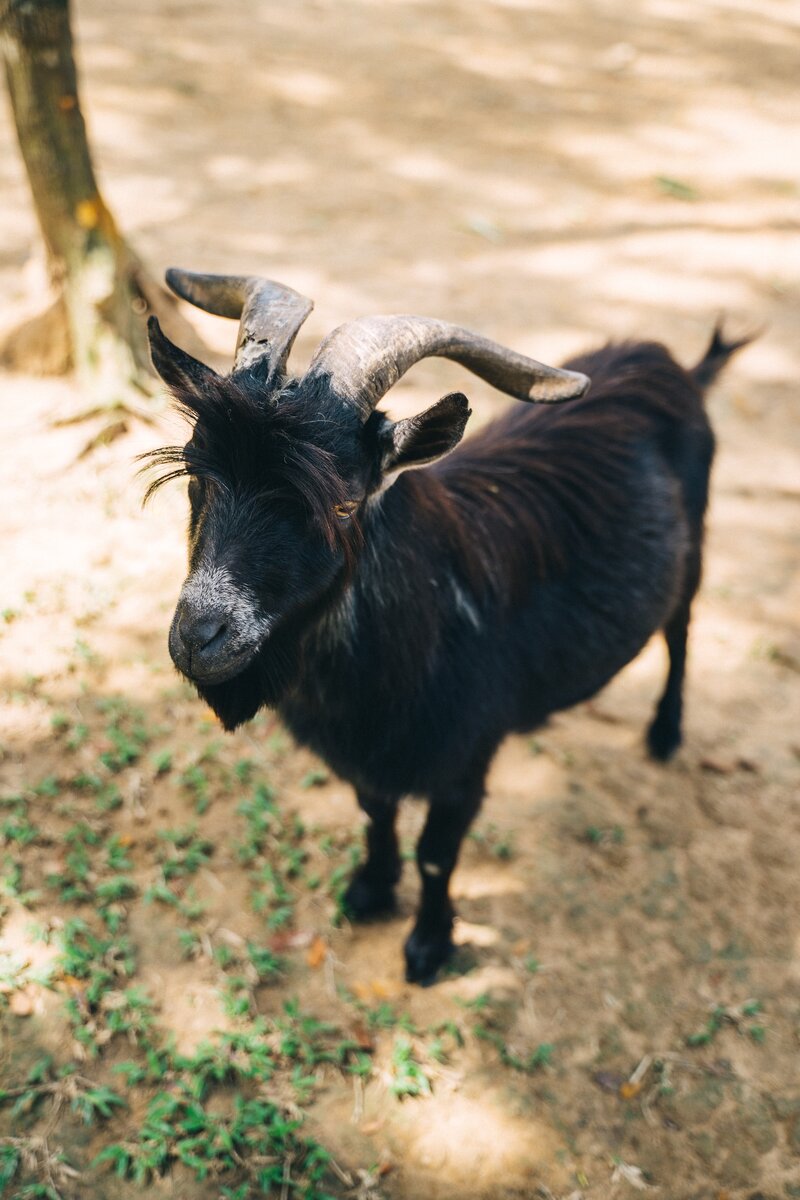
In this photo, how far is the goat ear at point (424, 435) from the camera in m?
2.31

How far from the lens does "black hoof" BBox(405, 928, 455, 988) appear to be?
10.9 ft

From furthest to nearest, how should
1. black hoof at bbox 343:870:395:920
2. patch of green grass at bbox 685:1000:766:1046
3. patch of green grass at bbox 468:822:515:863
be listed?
patch of green grass at bbox 468:822:515:863 → black hoof at bbox 343:870:395:920 → patch of green grass at bbox 685:1000:766:1046

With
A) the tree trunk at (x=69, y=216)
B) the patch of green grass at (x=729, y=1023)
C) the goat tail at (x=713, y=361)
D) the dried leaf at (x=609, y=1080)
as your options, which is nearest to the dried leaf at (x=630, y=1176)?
the dried leaf at (x=609, y=1080)

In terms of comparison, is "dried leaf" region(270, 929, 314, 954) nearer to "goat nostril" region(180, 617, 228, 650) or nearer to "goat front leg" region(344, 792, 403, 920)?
"goat front leg" region(344, 792, 403, 920)

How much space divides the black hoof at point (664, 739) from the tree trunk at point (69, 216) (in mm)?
3485

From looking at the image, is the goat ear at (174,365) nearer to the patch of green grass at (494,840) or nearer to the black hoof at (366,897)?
the black hoof at (366,897)

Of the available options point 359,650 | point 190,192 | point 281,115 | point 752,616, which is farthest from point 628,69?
point 359,650

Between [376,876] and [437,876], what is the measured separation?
0.34 m

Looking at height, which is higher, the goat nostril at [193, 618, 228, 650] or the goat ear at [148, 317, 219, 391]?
the goat ear at [148, 317, 219, 391]

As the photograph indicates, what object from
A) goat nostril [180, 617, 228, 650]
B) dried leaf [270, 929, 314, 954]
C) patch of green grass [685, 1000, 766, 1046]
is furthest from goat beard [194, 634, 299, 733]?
patch of green grass [685, 1000, 766, 1046]

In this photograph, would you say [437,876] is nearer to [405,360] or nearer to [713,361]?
[405,360]

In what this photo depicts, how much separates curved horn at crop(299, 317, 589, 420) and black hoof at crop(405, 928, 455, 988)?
1.92 meters

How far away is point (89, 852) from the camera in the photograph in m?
3.51

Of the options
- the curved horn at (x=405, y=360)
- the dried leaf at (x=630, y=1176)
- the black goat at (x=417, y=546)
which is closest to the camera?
the black goat at (x=417, y=546)
